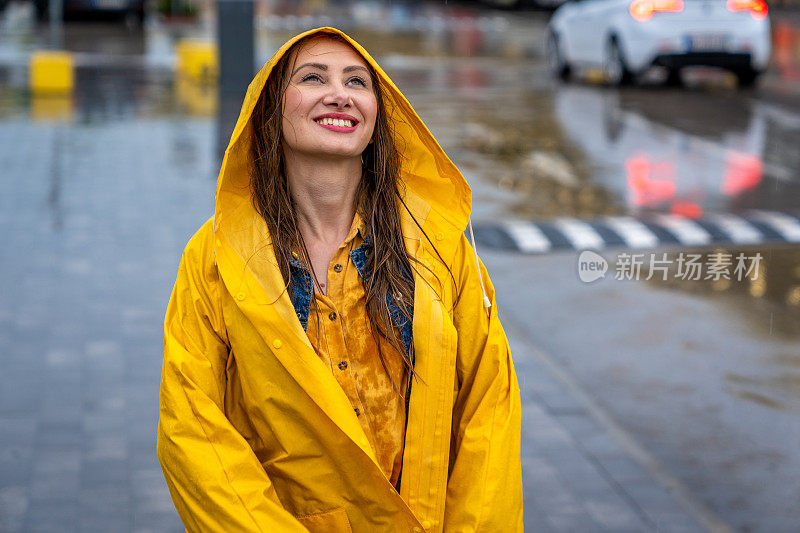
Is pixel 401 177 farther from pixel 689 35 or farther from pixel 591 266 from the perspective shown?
pixel 689 35

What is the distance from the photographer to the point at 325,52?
99.4 inches

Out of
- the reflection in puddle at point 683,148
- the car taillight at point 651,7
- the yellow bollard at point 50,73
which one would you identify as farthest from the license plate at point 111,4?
the car taillight at point 651,7

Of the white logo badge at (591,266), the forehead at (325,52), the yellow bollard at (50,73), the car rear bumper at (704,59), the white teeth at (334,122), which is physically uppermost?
the forehead at (325,52)

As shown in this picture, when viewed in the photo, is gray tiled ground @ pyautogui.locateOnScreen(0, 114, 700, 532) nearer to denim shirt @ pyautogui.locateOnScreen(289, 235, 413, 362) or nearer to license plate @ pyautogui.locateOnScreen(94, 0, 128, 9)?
→ denim shirt @ pyautogui.locateOnScreen(289, 235, 413, 362)

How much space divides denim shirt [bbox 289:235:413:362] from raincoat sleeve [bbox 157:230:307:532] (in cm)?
17

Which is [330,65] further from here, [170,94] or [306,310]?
[170,94]

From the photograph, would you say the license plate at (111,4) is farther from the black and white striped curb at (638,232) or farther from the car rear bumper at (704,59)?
the black and white striped curb at (638,232)

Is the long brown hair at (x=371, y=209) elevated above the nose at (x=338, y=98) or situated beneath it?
situated beneath

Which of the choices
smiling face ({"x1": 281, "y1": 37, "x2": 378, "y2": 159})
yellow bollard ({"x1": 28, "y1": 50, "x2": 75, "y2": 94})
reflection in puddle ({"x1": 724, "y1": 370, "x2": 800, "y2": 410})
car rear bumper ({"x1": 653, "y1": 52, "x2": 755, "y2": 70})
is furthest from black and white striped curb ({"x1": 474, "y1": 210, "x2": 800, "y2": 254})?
yellow bollard ({"x1": 28, "y1": 50, "x2": 75, "y2": 94})

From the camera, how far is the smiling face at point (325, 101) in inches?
99.1

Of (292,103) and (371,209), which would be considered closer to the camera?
(292,103)

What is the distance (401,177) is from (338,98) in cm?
31

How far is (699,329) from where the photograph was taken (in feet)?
21.6

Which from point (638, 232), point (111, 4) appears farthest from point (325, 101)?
point (111, 4)
